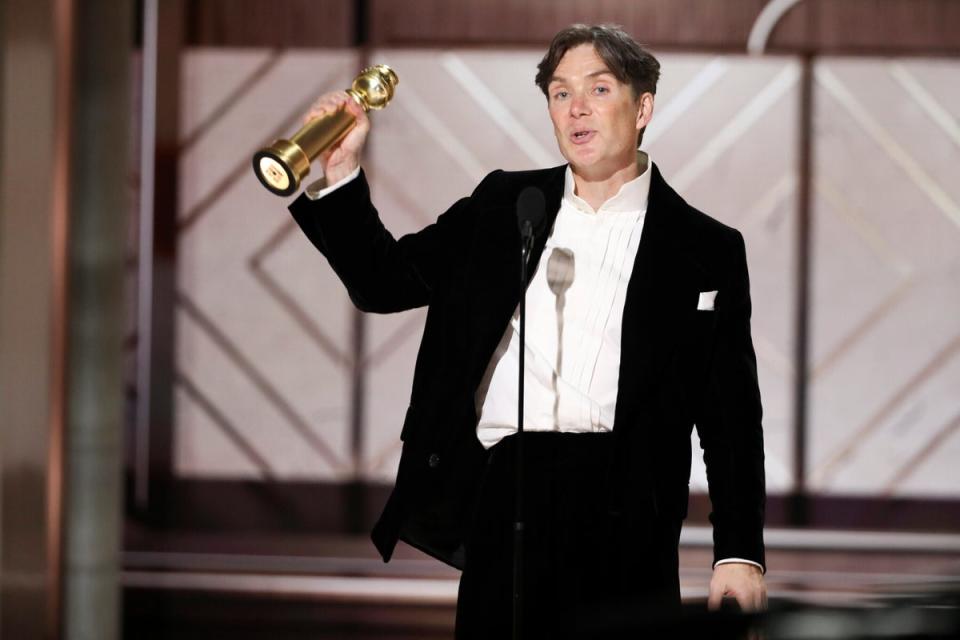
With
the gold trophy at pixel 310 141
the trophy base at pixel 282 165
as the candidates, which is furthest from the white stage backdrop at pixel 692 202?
the trophy base at pixel 282 165

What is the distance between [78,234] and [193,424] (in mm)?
703

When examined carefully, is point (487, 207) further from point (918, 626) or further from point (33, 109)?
point (33, 109)

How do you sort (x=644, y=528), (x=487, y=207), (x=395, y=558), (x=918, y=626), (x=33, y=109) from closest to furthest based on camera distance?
(x=918, y=626) → (x=644, y=528) → (x=487, y=207) → (x=33, y=109) → (x=395, y=558)

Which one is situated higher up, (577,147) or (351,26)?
(351,26)

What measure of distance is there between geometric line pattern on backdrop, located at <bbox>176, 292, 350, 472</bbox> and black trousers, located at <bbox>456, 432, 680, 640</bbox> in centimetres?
189

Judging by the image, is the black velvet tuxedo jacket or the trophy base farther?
the black velvet tuxedo jacket

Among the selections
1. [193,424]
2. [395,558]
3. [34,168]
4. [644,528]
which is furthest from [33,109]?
[644,528]

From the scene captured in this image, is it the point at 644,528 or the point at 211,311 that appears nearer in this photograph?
the point at 644,528

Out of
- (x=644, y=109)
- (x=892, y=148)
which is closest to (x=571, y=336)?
(x=644, y=109)

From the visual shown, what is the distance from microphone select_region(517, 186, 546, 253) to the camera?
154 cm

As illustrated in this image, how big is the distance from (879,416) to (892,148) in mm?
841

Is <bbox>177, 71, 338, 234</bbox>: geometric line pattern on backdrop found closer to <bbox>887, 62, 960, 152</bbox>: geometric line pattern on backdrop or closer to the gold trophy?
<bbox>887, 62, 960, 152</bbox>: geometric line pattern on backdrop

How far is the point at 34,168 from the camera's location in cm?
326

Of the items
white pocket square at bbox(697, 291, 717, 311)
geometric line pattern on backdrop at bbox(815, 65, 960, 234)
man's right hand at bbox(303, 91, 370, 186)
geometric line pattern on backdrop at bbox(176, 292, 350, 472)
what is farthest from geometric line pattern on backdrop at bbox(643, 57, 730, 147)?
man's right hand at bbox(303, 91, 370, 186)
